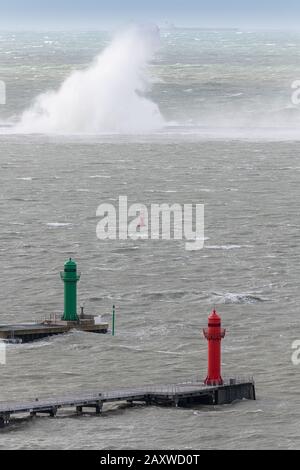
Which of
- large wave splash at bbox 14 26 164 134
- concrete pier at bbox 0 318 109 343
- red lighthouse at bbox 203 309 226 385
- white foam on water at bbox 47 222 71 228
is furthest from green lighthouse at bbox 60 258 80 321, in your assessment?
large wave splash at bbox 14 26 164 134

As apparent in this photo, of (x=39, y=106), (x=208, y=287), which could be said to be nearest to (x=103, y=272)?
(x=208, y=287)

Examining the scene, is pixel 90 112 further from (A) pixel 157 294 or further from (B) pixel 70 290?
(B) pixel 70 290

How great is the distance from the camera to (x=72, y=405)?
56031mm

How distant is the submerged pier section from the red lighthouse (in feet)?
0.87

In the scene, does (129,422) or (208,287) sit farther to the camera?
(208,287)

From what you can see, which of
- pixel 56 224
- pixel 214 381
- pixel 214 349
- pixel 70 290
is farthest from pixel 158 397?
pixel 56 224

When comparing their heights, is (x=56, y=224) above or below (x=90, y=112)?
below

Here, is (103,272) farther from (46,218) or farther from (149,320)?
(46,218)

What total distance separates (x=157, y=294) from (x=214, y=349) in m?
16.0

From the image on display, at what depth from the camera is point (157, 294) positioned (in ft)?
242

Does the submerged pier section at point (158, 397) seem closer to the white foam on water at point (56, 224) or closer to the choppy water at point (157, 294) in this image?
the choppy water at point (157, 294)

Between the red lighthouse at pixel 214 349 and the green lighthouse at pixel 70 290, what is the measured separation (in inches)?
406

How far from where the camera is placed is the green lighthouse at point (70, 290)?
67006 mm

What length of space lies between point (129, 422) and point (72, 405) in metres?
1.94
